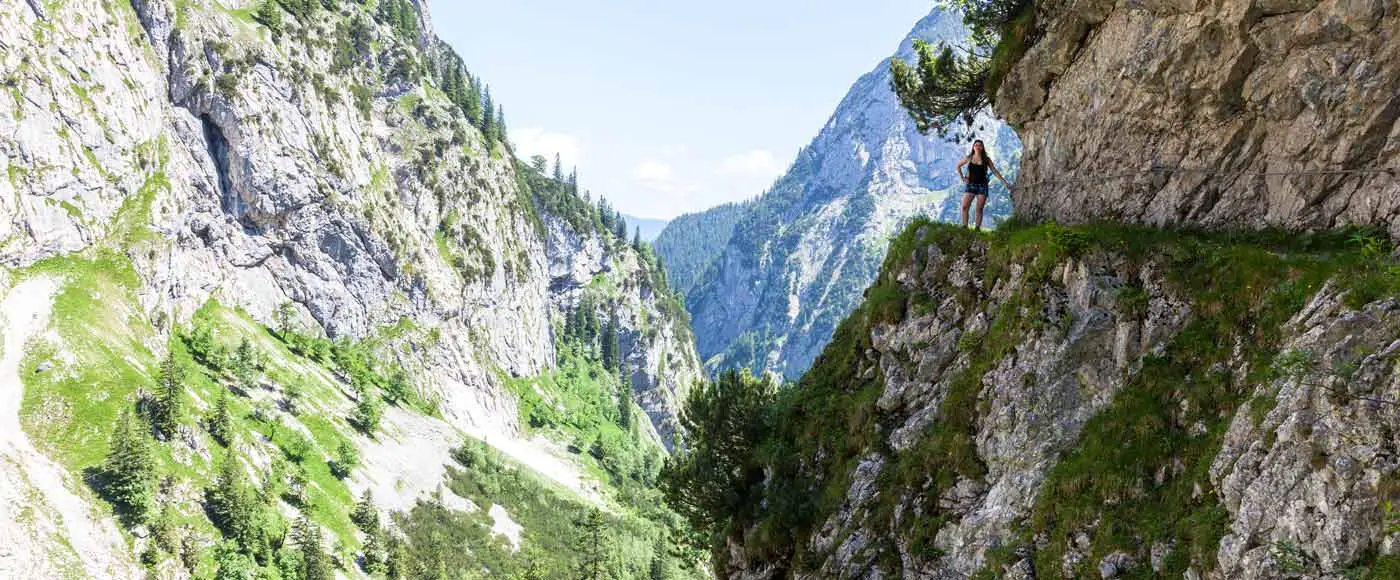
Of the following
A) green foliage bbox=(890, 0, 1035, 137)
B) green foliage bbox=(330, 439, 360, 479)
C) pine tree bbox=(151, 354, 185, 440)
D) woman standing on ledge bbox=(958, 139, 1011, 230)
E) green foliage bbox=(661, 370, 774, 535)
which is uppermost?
green foliage bbox=(890, 0, 1035, 137)

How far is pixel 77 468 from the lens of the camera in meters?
57.0

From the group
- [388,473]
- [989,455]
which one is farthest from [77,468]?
[989,455]

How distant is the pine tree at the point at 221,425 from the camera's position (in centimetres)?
7394

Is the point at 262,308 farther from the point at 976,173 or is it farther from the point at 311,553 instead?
the point at 976,173

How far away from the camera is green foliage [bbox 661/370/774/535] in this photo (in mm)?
25844

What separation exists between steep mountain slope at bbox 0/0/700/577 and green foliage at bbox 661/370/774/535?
47.0 meters

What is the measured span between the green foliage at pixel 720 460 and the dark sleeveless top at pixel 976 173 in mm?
10374

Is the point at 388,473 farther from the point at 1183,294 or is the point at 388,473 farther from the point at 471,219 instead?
the point at 1183,294

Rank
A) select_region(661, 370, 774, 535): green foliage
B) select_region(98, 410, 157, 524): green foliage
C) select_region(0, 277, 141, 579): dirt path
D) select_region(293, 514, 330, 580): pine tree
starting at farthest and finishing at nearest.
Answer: select_region(293, 514, 330, 580): pine tree, select_region(98, 410, 157, 524): green foliage, select_region(0, 277, 141, 579): dirt path, select_region(661, 370, 774, 535): green foliage

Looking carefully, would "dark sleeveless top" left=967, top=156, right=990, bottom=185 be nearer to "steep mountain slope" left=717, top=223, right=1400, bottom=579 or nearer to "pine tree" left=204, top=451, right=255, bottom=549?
"steep mountain slope" left=717, top=223, right=1400, bottom=579

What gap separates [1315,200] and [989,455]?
7.97 meters

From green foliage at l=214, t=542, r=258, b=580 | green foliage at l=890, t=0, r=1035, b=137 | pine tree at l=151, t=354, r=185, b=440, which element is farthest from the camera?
pine tree at l=151, t=354, r=185, b=440

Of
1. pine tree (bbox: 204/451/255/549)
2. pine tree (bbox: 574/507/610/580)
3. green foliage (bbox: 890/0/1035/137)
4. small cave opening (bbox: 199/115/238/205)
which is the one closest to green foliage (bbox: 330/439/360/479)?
pine tree (bbox: 204/451/255/549)

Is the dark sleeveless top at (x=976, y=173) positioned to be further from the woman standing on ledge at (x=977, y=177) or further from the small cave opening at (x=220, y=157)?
the small cave opening at (x=220, y=157)
